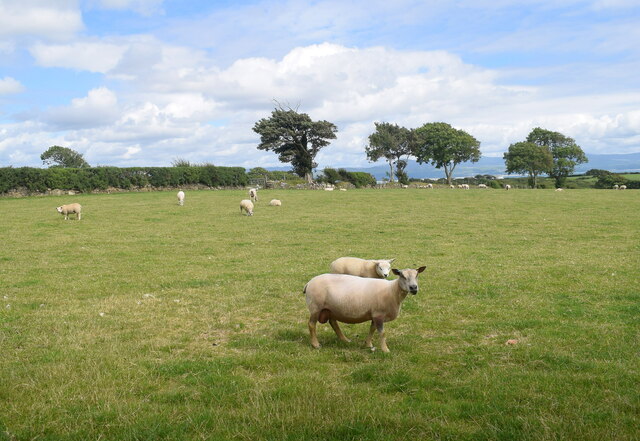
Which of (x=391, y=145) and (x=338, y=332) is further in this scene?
(x=391, y=145)

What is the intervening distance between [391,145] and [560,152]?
40.5 m

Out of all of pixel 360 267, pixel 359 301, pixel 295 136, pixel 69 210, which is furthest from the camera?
pixel 295 136

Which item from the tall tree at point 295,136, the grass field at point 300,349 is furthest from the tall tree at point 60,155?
the grass field at point 300,349

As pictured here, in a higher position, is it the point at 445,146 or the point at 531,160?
the point at 445,146

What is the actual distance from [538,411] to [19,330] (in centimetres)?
947

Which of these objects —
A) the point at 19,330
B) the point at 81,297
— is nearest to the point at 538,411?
the point at 19,330

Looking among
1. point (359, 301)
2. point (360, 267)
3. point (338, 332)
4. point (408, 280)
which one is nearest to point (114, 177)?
point (360, 267)

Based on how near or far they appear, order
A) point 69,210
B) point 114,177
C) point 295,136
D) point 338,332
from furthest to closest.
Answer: point 295,136 < point 114,177 < point 69,210 < point 338,332

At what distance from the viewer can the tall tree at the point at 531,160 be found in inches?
4003

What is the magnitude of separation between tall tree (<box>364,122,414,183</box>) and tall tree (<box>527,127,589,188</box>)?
104 ft

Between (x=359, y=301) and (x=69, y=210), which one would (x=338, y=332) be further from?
(x=69, y=210)

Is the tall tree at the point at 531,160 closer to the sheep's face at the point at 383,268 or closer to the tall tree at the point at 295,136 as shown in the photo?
the tall tree at the point at 295,136

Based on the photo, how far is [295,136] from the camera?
8381 cm

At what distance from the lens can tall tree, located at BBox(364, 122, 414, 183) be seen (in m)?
104
